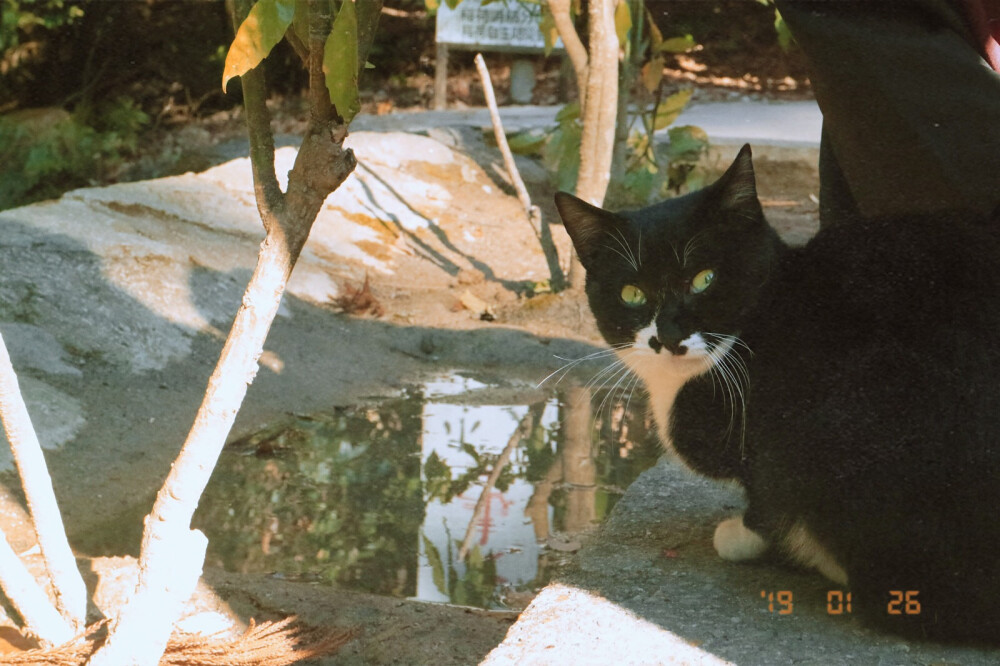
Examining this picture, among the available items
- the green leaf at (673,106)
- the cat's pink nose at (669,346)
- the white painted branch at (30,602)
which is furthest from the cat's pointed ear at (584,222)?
the green leaf at (673,106)

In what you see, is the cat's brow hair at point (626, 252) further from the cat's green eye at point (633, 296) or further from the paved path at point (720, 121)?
the paved path at point (720, 121)

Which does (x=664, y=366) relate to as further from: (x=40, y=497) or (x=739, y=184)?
(x=40, y=497)

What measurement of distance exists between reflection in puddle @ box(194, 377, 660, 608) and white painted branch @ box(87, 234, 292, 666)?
0.83 m

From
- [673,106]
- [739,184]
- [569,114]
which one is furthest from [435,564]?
[673,106]

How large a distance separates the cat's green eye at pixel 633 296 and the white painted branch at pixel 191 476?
0.64 m

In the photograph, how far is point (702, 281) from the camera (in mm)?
1857

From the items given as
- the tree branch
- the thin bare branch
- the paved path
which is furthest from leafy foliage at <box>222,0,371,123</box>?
the paved path

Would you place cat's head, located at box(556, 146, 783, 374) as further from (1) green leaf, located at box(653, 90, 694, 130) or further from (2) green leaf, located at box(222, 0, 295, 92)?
(1) green leaf, located at box(653, 90, 694, 130)

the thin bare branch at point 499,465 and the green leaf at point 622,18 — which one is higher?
the green leaf at point 622,18

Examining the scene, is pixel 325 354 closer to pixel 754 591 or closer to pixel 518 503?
pixel 518 503

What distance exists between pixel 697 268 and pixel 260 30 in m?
0.93

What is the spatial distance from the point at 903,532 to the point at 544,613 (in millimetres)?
609

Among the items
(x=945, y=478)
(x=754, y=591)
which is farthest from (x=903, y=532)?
(x=754, y=591)

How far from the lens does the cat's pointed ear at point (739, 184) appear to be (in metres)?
1.79
